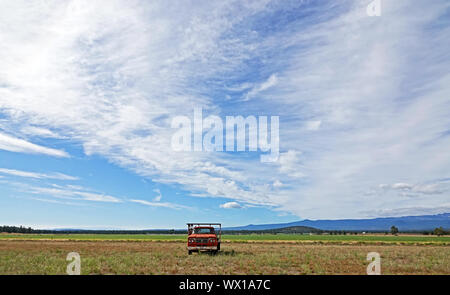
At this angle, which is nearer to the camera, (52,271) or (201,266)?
(52,271)

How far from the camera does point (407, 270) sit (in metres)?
22.9

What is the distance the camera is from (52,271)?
66.7 ft

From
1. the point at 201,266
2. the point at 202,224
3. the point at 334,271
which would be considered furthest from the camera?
the point at 202,224

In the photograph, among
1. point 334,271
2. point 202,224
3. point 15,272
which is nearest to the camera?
point 15,272
